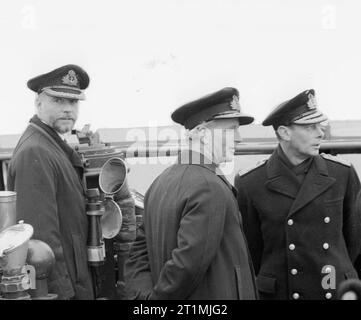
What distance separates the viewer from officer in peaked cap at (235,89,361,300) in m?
3.66

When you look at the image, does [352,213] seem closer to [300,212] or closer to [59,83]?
[300,212]

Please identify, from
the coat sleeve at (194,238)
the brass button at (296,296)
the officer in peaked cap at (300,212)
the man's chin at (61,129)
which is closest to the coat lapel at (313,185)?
the officer in peaked cap at (300,212)

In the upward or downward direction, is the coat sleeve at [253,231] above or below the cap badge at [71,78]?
below

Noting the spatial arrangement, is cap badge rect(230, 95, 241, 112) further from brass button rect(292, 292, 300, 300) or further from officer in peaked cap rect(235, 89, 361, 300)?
brass button rect(292, 292, 300, 300)

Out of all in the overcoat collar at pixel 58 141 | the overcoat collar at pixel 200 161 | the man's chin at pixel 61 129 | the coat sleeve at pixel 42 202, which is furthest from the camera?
the man's chin at pixel 61 129

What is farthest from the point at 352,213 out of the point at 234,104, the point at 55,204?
the point at 55,204

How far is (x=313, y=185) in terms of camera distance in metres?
3.72

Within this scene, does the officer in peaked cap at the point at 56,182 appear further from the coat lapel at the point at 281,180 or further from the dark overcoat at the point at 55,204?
the coat lapel at the point at 281,180

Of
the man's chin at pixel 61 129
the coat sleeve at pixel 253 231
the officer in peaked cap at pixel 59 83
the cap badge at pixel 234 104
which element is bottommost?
the coat sleeve at pixel 253 231

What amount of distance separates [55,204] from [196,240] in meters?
0.80

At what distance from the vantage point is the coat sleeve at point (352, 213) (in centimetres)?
374

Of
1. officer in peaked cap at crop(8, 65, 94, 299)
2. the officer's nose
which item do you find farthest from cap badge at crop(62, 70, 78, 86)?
the officer's nose

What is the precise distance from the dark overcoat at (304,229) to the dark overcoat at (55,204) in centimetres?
83

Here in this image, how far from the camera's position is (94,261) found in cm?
370
